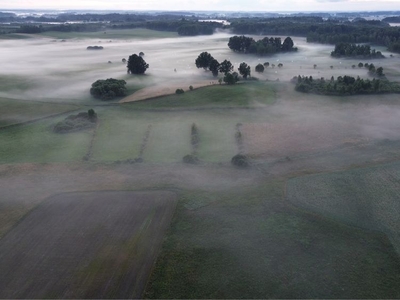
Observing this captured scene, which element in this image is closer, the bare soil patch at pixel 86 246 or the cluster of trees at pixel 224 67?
the bare soil patch at pixel 86 246

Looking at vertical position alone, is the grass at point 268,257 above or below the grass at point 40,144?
below

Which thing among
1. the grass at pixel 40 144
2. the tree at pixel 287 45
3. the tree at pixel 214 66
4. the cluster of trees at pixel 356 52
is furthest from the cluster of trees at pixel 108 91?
the cluster of trees at pixel 356 52

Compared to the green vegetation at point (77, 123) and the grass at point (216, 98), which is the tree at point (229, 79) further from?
the green vegetation at point (77, 123)

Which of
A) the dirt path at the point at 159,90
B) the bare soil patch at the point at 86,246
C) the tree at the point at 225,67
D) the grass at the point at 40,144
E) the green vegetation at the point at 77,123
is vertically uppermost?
the tree at the point at 225,67

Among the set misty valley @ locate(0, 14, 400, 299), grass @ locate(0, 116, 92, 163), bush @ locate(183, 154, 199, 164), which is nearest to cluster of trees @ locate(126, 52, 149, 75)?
misty valley @ locate(0, 14, 400, 299)

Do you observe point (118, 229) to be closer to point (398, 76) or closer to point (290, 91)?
point (290, 91)

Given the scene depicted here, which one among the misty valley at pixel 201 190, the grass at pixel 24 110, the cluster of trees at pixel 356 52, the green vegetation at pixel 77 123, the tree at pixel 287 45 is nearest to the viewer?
the misty valley at pixel 201 190

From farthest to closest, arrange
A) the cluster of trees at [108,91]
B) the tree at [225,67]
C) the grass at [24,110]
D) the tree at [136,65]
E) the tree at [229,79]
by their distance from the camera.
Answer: the tree at [136,65] < the tree at [225,67] < the tree at [229,79] < the cluster of trees at [108,91] < the grass at [24,110]
